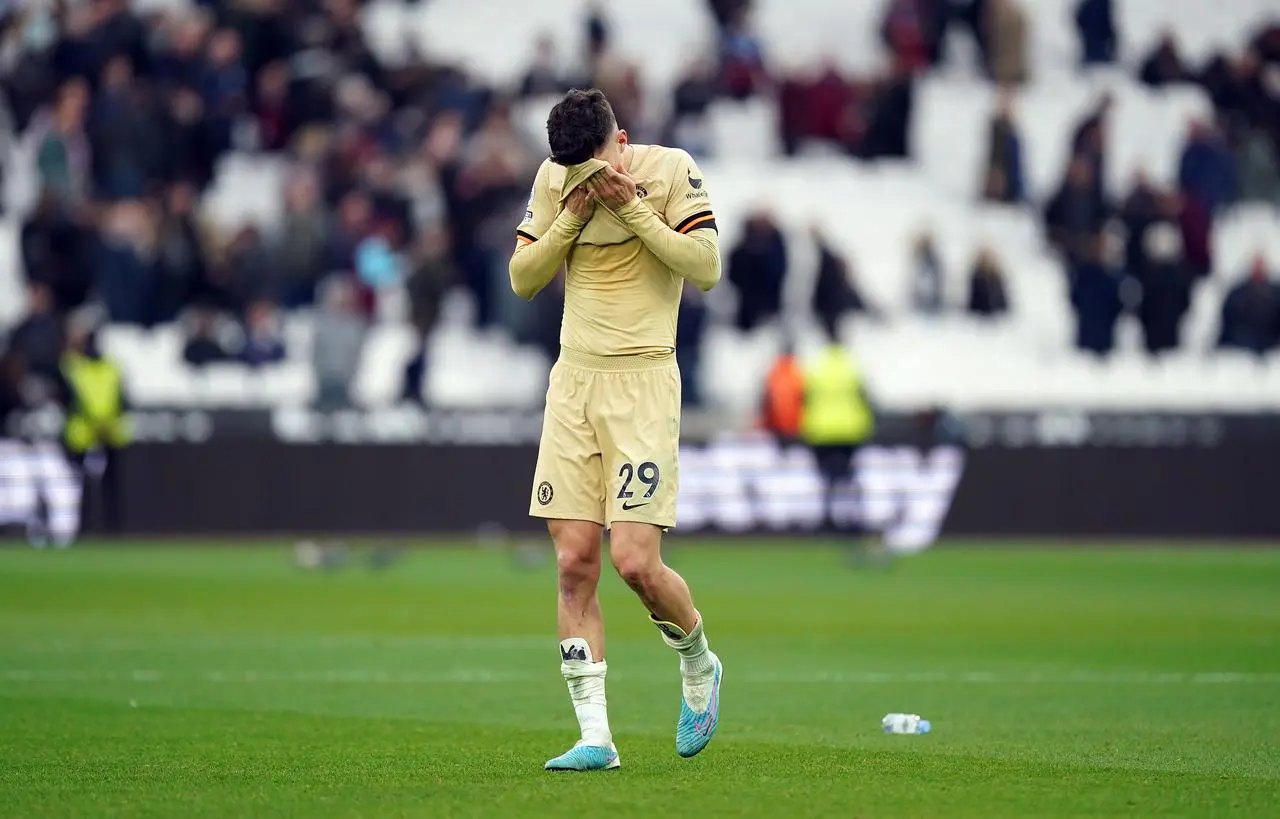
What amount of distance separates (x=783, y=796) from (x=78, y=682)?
5.35 metres

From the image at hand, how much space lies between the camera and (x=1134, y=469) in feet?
85.4

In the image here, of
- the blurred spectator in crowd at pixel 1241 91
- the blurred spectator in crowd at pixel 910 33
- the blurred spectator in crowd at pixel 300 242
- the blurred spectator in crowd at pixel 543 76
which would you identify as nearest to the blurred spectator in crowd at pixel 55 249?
the blurred spectator in crowd at pixel 300 242

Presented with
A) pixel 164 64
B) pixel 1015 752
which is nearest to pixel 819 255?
pixel 164 64

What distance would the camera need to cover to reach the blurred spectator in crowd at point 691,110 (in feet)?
99.0

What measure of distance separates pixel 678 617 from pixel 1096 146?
2319 centimetres

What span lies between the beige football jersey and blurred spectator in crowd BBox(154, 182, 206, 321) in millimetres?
19144

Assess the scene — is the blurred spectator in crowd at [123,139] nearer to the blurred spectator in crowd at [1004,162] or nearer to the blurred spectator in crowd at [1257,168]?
the blurred spectator in crowd at [1004,162]

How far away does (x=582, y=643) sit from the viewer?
8.64 m

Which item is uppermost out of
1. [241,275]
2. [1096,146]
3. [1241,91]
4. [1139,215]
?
[1241,91]

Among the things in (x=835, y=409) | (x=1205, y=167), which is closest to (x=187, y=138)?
(x=835, y=409)

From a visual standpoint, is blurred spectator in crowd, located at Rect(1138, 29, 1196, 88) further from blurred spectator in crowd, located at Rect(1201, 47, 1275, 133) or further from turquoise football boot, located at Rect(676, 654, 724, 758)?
turquoise football boot, located at Rect(676, 654, 724, 758)

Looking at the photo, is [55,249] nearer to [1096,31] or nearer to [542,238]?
[1096,31]

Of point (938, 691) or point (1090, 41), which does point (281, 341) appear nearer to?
point (1090, 41)

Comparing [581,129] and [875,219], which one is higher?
[875,219]
